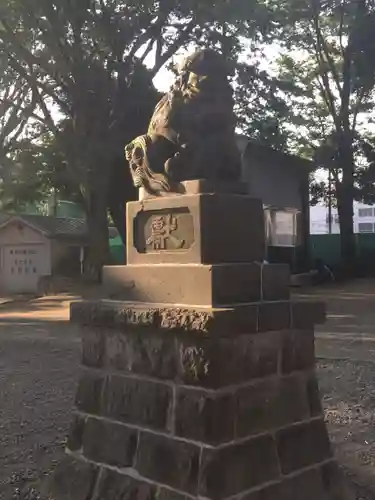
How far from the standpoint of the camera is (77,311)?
11.7 feet

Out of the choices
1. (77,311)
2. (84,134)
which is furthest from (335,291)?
(77,311)

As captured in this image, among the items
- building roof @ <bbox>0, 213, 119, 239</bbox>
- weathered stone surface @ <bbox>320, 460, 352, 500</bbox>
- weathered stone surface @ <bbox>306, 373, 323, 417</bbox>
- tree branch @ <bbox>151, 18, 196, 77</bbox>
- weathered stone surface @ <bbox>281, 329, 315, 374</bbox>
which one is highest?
tree branch @ <bbox>151, 18, 196, 77</bbox>

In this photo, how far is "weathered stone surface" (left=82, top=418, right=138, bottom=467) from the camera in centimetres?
331

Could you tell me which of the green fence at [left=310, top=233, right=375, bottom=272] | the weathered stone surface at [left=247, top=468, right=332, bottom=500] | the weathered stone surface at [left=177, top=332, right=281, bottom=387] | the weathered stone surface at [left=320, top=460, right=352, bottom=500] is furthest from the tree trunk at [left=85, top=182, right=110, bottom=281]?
the weathered stone surface at [left=177, top=332, right=281, bottom=387]

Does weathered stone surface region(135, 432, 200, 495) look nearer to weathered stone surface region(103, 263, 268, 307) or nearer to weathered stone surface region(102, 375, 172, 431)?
weathered stone surface region(102, 375, 172, 431)

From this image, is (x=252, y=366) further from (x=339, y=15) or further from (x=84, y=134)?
(x=339, y=15)

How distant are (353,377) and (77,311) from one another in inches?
176

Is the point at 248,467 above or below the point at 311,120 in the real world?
below

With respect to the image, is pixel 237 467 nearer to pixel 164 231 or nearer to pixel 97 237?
pixel 164 231

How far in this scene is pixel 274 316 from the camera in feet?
10.6

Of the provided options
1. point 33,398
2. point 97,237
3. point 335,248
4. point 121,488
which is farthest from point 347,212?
point 121,488

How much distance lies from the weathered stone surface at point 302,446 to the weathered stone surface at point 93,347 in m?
0.99

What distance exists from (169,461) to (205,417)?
0.31m

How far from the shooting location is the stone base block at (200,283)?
3148 mm
